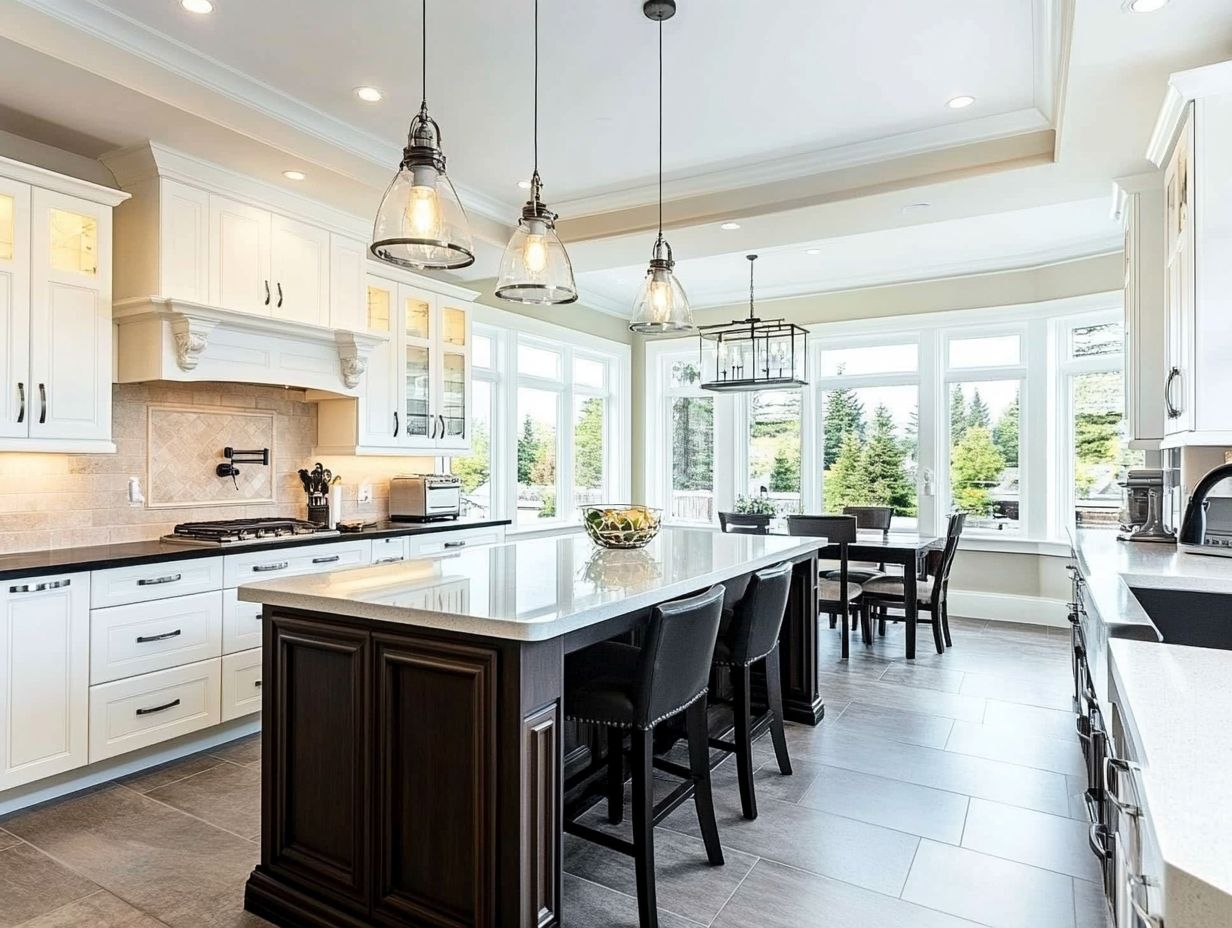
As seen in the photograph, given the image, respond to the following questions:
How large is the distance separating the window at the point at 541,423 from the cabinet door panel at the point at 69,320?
257 centimetres

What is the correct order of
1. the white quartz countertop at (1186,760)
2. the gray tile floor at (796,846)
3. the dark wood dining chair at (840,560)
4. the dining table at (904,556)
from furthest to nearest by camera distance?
the dark wood dining chair at (840,560) < the dining table at (904,556) < the gray tile floor at (796,846) < the white quartz countertop at (1186,760)

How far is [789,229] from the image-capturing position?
15.4ft

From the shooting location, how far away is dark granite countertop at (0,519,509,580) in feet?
9.59

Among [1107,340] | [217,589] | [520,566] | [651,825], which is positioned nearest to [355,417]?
[217,589]

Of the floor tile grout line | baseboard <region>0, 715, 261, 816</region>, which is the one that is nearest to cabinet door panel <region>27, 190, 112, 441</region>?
baseboard <region>0, 715, 261, 816</region>

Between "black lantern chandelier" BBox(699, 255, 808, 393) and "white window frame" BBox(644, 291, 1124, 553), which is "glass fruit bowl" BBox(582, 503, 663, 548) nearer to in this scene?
"black lantern chandelier" BBox(699, 255, 808, 393)

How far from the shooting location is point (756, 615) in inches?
108

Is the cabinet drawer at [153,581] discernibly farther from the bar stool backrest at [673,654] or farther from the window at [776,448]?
the window at [776,448]

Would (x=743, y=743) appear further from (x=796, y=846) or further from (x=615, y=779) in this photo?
(x=615, y=779)

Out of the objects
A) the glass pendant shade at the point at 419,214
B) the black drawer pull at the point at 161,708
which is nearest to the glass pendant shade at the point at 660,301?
the glass pendant shade at the point at 419,214

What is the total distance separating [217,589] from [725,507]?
529 cm

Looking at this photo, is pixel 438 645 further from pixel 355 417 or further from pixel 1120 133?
pixel 1120 133

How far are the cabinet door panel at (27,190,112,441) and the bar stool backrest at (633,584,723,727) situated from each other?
277 cm

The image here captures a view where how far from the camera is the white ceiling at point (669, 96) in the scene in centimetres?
283
